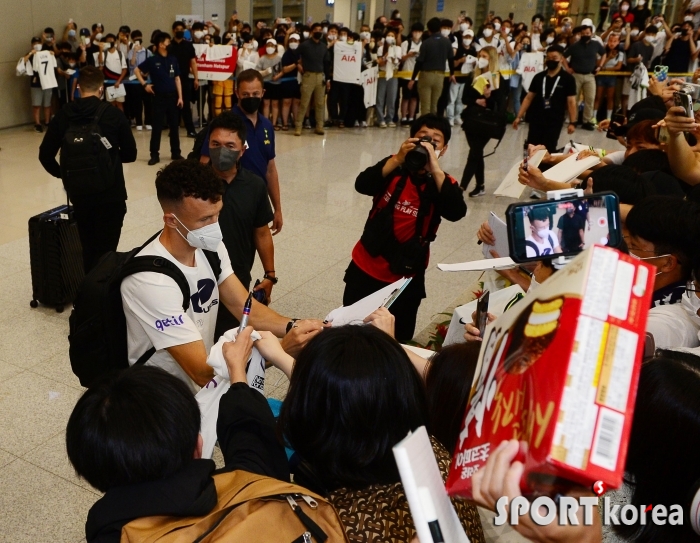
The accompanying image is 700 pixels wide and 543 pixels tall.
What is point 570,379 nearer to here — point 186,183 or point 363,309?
point 363,309

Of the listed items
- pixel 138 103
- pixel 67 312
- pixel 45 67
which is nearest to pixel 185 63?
pixel 138 103

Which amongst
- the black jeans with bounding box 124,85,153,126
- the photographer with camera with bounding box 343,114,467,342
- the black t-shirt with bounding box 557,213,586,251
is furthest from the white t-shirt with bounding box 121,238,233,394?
the black jeans with bounding box 124,85,153,126

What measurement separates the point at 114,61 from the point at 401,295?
875cm

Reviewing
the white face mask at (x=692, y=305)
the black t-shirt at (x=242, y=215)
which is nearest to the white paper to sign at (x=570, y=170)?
the white face mask at (x=692, y=305)

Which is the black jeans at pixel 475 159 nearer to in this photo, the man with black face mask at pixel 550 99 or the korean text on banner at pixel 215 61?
the man with black face mask at pixel 550 99

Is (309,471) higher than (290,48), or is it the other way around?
(290,48)

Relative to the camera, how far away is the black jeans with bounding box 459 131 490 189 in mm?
7730

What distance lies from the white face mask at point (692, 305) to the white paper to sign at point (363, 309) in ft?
2.86

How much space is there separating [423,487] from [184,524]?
55 cm

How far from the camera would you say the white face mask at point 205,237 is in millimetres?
2398

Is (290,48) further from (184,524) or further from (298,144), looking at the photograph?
(184,524)

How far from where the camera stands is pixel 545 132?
8.12 meters

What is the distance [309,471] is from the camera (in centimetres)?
142

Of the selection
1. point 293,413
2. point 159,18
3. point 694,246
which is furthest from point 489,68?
point 293,413
